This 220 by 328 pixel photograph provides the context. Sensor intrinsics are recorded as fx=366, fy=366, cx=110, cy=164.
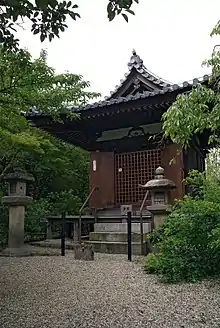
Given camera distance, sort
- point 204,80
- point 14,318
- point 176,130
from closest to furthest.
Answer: point 14,318 < point 176,130 < point 204,80

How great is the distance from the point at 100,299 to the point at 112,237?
5220 mm

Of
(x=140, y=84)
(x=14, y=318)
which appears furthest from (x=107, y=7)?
(x=140, y=84)

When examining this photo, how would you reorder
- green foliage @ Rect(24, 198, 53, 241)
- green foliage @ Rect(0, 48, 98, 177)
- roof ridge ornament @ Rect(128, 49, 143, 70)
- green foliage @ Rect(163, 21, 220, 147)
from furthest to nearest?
roof ridge ornament @ Rect(128, 49, 143, 70) → green foliage @ Rect(24, 198, 53, 241) → green foliage @ Rect(0, 48, 98, 177) → green foliage @ Rect(163, 21, 220, 147)

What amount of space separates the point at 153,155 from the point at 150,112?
60.3 inches

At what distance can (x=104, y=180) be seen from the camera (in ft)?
38.1

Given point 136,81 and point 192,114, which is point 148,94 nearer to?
point 136,81

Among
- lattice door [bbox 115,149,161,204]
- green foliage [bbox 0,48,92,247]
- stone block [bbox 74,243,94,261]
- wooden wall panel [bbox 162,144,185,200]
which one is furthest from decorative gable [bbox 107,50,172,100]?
stone block [bbox 74,243,94,261]

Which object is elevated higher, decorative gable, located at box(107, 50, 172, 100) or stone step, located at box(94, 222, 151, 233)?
decorative gable, located at box(107, 50, 172, 100)

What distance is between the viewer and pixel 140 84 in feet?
38.9

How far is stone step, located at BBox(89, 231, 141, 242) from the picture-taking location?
905cm

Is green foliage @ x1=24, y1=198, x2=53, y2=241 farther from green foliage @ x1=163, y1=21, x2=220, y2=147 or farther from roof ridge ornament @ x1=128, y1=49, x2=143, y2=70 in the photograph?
green foliage @ x1=163, y1=21, x2=220, y2=147

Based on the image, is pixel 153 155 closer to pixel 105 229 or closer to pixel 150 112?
pixel 150 112

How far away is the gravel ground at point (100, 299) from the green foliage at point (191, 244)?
0.32 m

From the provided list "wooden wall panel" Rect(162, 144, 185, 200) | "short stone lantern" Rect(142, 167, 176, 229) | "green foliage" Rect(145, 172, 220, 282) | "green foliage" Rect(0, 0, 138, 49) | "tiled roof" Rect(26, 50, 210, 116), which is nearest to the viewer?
"green foliage" Rect(0, 0, 138, 49)
